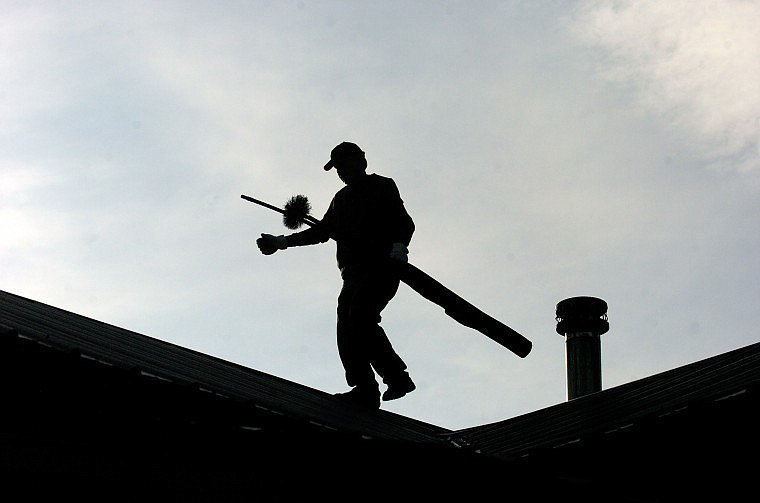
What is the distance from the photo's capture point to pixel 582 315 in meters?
15.2

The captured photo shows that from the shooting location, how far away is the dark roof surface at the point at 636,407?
735cm

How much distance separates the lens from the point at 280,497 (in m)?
6.48

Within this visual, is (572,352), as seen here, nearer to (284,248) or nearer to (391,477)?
(284,248)

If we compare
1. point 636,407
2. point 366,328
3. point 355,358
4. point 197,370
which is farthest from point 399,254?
point 636,407

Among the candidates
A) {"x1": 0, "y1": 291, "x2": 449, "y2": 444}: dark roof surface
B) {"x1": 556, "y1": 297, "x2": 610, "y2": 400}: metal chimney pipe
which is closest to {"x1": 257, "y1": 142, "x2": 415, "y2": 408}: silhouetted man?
{"x1": 0, "y1": 291, "x2": 449, "y2": 444}: dark roof surface

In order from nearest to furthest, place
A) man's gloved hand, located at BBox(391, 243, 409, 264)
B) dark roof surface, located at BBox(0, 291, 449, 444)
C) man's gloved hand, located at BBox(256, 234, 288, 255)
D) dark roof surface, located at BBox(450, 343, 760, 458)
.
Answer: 1. dark roof surface, located at BBox(0, 291, 449, 444)
2. dark roof surface, located at BBox(450, 343, 760, 458)
3. man's gloved hand, located at BBox(391, 243, 409, 264)
4. man's gloved hand, located at BBox(256, 234, 288, 255)

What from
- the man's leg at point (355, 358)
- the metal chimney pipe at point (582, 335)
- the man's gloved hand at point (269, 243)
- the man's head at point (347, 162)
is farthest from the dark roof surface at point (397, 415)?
the metal chimney pipe at point (582, 335)

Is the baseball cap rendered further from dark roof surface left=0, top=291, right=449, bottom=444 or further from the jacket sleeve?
dark roof surface left=0, top=291, right=449, bottom=444

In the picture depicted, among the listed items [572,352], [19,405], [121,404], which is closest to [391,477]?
[121,404]

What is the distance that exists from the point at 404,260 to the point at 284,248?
1.04 metres

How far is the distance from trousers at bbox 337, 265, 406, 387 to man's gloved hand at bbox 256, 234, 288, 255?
1.95 ft

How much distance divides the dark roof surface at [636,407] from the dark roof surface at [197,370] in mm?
610

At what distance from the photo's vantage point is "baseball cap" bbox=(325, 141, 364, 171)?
10836 millimetres

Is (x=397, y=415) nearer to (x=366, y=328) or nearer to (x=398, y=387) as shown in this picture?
(x=398, y=387)
